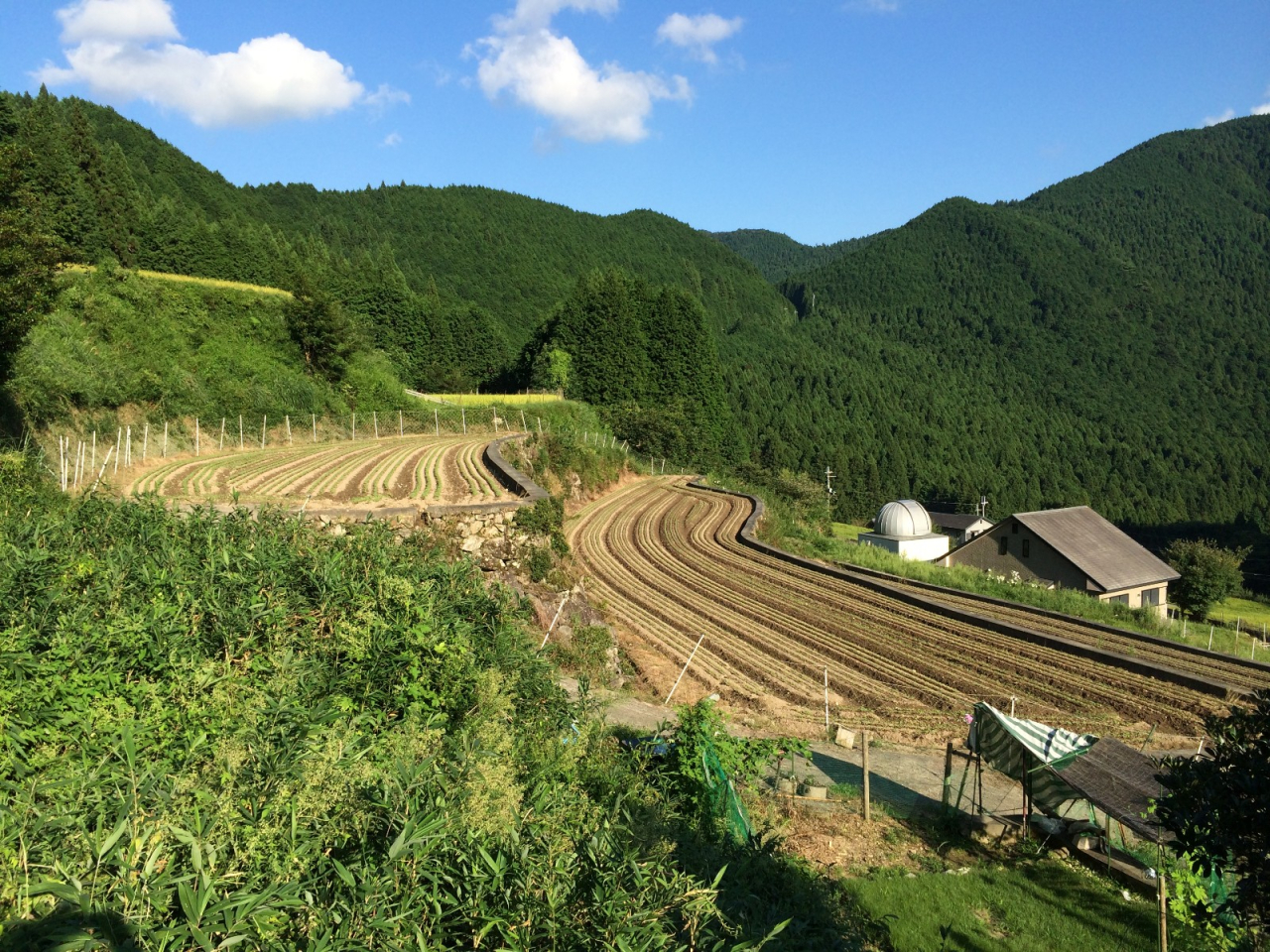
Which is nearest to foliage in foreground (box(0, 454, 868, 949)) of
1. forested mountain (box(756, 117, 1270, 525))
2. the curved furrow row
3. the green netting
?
the green netting

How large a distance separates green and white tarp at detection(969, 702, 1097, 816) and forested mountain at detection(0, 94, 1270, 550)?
34.3 metres

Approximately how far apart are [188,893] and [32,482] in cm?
1296

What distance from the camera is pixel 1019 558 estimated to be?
3869cm

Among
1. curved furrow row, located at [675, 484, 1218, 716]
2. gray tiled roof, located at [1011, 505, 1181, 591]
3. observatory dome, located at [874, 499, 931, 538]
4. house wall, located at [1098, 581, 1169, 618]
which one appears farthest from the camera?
observatory dome, located at [874, 499, 931, 538]

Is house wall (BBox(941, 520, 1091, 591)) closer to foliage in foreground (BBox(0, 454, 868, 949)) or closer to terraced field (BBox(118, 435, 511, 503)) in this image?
terraced field (BBox(118, 435, 511, 503))

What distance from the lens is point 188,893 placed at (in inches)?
109

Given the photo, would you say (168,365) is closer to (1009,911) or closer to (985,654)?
(985,654)

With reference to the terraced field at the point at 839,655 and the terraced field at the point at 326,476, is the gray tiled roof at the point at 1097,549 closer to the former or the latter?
the terraced field at the point at 839,655

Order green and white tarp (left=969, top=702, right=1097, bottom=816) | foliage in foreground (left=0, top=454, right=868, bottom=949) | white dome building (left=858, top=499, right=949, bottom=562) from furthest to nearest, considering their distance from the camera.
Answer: white dome building (left=858, top=499, right=949, bottom=562)
green and white tarp (left=969, top=702, right=1097, bottom=816)
foliage in foreground (left=0, top=454, right=868, bottom=949)

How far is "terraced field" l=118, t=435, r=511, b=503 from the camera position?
1795 cm

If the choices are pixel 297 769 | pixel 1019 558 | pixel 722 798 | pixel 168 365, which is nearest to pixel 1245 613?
pixel 1019 558

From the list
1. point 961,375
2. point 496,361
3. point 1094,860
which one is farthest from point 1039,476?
point 1094,860

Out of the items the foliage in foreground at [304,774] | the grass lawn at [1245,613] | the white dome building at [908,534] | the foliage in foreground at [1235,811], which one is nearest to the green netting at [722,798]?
the foliage in foreground at [304,774]

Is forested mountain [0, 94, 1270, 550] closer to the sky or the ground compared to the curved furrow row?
closer to the sky
